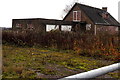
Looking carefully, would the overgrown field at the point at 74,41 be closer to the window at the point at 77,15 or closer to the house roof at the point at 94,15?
the house roof at the point at 94,15

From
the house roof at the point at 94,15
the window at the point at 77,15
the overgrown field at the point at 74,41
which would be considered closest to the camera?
the overgrown field at the point at 74,41

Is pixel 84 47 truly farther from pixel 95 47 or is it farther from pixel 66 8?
pixel 66 8

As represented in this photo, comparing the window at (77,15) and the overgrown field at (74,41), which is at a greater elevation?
the window at (77,15)

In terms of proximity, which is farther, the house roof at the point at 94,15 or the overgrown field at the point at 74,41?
the house roof at the point at 94,15

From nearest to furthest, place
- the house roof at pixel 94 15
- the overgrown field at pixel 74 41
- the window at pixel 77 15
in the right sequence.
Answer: the overgrown field at pixel 74 41, the house roof at pixel 94 15, the window at pixel 77 15

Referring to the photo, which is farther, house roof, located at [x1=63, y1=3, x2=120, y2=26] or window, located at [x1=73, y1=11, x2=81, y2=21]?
window, located at [x1=73, y1=11, x2=81, y2=21]

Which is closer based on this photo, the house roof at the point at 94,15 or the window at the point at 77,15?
the house roof at the point at 94,15

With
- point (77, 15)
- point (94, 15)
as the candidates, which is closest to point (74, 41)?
point (77, 15)

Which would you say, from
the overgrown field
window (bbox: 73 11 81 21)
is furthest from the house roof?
the overgrown field

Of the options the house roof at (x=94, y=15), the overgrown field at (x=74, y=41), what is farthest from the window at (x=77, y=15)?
the overgrown field at (x=74, y=41)

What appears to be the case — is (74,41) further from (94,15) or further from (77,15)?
(94,15)

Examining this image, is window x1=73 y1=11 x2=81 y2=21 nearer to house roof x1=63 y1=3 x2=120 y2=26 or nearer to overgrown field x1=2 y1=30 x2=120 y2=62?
house roof x1=63 y1=3 x2=120 y2=26

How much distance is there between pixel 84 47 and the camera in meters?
8.29

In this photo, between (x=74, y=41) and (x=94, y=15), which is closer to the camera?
(x=74, y=41)
